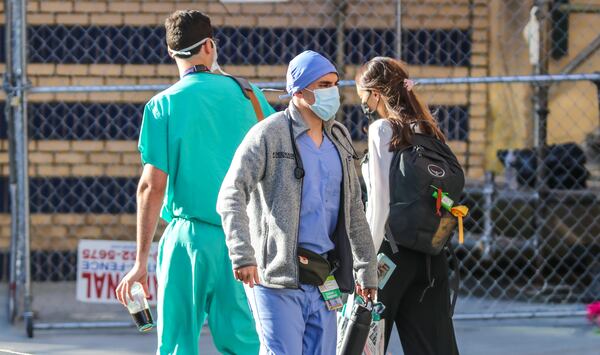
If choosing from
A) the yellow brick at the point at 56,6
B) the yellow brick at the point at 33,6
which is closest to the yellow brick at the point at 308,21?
the yellow brick at the point at 56,6

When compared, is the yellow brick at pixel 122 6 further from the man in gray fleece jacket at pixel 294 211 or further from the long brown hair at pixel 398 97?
the man in gray fleece jacket at pixel 294 211

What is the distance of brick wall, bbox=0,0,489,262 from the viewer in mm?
10008

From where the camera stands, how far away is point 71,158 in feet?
33.0

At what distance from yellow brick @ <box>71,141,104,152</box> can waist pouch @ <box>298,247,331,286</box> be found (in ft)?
18.9

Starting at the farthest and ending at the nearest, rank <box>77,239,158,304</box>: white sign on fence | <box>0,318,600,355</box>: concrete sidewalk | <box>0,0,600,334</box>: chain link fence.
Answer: <box>0,0,600,334</box>: chain link fence → <box>77,239,158,304</box>: white sign on fence → <box>0,318,600,355</box>: concrete sidewalk

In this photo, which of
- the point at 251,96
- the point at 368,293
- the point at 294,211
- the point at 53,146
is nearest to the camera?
the point at 294,211

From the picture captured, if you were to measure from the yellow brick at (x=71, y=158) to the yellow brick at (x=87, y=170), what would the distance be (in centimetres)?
4

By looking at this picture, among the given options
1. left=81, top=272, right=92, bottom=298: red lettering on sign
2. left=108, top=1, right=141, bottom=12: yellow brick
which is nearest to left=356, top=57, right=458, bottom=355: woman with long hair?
left=81, top=272, right=92, bottom=298: red lettering on sign

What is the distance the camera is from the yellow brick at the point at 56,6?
9961 mm

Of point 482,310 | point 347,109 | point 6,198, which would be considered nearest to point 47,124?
point 6,198

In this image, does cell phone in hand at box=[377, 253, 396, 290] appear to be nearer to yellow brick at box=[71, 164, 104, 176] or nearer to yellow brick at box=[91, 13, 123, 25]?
yellow brick at box=[71, 164, 104, 176]

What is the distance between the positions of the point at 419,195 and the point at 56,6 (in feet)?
17.6

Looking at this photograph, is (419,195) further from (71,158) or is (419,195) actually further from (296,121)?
(71,158)

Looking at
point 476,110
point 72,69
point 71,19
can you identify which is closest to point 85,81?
point 72,69
